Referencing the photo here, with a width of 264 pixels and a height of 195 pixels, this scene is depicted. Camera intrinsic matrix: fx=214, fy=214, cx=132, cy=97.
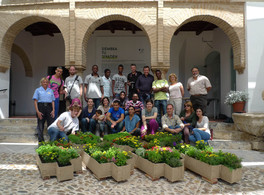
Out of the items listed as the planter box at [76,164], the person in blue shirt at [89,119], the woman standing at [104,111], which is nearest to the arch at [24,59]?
the person in blue shirt at [89,119]

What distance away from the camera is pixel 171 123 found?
17.4ft

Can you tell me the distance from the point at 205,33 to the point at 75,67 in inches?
248

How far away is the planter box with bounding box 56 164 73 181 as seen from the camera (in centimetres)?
326

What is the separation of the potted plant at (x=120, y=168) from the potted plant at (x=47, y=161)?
0.96 m

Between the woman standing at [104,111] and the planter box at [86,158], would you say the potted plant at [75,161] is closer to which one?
the planter box at [86,158]

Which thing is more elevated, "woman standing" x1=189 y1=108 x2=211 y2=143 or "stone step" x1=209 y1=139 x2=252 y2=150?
"woman standing" x1=189 y1=108 x2=211 y2=143

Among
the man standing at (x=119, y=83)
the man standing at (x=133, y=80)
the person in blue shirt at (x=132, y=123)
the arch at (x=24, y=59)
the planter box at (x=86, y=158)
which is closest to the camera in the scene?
the planter box at (x=86, y=158)

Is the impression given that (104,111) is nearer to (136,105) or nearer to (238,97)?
(136,105)

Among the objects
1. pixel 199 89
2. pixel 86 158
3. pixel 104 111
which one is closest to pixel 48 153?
pixel 86 158

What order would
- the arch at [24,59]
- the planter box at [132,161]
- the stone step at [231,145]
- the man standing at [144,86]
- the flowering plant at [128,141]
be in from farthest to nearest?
the arch at [24,59] < the man standing at [144,86] < the stone step at [231,145] < the flowering plant at [128,141] < the planter box at [132,161]

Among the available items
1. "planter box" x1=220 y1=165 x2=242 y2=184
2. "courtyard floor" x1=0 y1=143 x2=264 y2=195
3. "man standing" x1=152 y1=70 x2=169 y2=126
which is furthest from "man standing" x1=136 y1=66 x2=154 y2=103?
"planter box" x1=220 y1=165 x2=242 y2=184

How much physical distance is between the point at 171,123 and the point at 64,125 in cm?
256

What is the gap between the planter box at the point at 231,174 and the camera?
3.22m

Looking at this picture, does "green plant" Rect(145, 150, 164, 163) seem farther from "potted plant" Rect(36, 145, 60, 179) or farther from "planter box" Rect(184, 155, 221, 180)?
"potted plant" Rect(36, 145, 60, 179)
